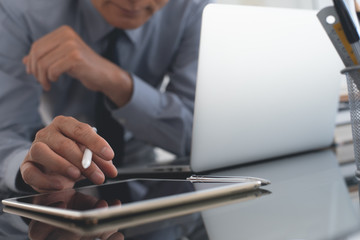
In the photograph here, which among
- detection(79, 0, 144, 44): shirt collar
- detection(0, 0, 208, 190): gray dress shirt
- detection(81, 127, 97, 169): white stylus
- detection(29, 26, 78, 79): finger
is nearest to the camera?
detection(81, 127, 97, 169): white stylus

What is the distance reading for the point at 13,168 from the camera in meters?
0.70

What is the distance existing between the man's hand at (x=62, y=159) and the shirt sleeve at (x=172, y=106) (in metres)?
0.61

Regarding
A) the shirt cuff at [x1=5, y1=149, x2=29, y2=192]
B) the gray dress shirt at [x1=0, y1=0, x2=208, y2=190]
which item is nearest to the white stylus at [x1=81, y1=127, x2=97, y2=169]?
the shirt cuff at [x1=5, y1=149, x2=29, y2=192]

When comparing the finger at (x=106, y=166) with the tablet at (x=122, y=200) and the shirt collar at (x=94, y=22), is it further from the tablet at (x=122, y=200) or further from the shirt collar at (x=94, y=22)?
the shirt collar at (x=94, y=22)

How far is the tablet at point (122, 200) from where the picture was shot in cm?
29

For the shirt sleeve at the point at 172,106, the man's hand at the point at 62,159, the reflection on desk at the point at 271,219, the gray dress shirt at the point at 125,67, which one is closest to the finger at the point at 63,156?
the man's hand at the point at 62,159

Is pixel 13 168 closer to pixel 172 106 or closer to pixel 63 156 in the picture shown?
pixel 63 156

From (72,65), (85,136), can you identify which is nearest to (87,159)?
(85,136)

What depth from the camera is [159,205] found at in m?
0.31

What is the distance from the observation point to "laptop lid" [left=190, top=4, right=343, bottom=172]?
568 millimetres

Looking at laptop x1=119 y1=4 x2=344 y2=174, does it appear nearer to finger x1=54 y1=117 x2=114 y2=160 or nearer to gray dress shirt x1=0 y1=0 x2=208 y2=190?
finger x1=54 y1=117 x2=114 y2=160

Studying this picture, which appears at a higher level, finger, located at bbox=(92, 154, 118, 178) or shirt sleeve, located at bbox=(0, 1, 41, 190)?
finger, located at bbox=(92, 154, 118, 178)

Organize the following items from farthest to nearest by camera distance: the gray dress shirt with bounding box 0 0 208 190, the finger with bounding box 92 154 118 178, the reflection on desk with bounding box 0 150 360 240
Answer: the gray dress shirt with bounding box 0 0 208 190 < the finger with bounding box 92 154 118 178 < the reflection on desk with bounding box 0 150 360 240

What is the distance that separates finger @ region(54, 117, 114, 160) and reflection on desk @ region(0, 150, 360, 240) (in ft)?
0.42
